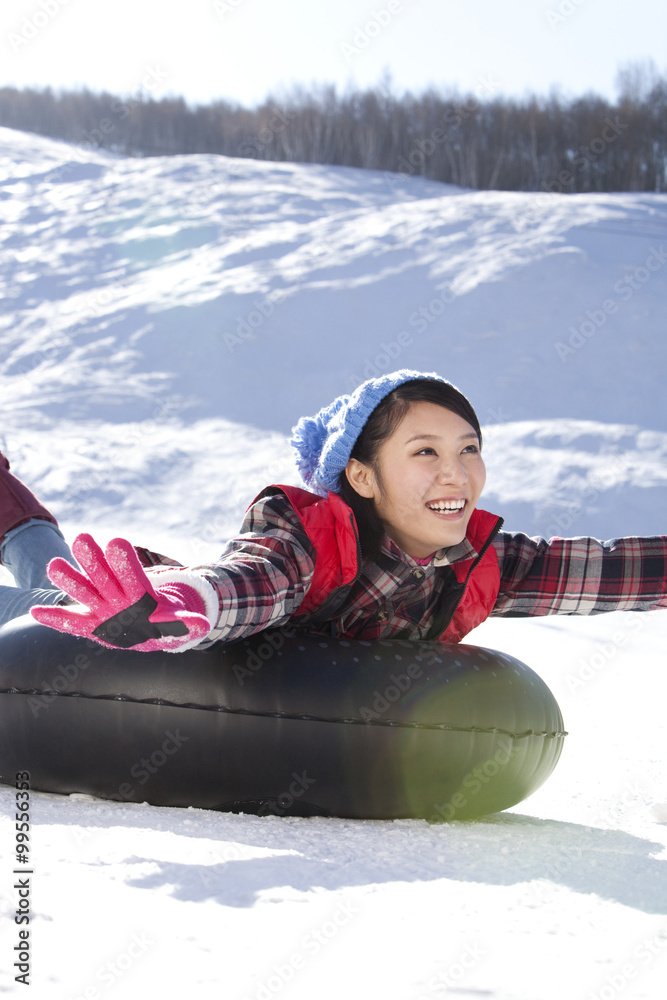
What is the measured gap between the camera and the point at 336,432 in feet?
7.18

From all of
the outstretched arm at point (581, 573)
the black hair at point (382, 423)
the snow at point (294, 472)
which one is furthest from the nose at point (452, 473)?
the snow at point (294, 472)

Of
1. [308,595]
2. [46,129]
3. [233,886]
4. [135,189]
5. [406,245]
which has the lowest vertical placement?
[233,886]

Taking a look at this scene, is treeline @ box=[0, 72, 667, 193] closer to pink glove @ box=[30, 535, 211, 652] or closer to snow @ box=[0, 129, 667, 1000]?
snow @ box=[0, 129, 667, 1000]

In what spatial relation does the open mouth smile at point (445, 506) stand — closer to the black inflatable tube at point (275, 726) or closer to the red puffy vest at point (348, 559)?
the red puffy vest at point (348, 559)

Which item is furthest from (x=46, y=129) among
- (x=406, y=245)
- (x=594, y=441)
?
(x=594, y=441)

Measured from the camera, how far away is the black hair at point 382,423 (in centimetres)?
209

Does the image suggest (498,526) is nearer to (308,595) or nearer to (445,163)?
→ (308,595)

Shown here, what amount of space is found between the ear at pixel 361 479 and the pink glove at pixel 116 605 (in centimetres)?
75

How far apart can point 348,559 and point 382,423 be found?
1.20ft

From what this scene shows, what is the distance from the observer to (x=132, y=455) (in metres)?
7.67

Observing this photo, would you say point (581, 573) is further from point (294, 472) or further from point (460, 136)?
point (460, 136)

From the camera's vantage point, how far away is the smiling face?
2037 mm

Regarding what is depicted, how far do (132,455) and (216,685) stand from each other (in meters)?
6.05

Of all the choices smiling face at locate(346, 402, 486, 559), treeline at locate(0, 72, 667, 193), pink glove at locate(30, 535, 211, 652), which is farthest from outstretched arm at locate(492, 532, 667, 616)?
treeline at locate(0, 72, 667, 193)
